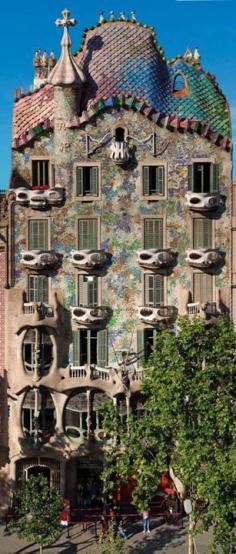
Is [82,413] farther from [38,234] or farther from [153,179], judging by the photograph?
[153,179]

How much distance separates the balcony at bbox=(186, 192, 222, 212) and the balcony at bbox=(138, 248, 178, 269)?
10.3 ft

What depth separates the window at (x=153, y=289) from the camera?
51.4 metres

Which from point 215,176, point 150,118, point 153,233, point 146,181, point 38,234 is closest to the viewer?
point 150,118

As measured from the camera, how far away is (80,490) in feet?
171

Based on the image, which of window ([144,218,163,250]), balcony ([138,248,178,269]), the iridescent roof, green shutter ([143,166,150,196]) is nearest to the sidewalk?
balcony ([138,248,178,269])

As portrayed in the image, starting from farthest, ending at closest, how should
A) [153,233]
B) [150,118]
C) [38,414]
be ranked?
[153,233] → [150,118] → [38,414]

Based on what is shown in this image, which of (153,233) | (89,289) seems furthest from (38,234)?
(153,233)

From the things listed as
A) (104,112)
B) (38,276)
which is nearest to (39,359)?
(38,276)

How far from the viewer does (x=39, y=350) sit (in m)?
50.6

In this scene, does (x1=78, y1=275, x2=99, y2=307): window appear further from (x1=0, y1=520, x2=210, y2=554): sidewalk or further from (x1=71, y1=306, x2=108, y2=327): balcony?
(x1=0, y1=520, x2=210, y2=554): sidewalk

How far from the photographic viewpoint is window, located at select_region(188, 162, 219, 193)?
51031mm

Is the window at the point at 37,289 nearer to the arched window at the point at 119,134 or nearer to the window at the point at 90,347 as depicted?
the window at the point at 90,347

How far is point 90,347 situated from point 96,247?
6.31 m

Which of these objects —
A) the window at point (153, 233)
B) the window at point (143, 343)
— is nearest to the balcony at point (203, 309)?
the window at point (143, 343)
